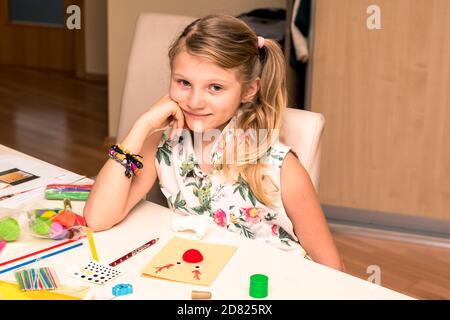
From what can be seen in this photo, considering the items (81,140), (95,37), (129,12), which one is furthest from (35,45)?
(129,12)

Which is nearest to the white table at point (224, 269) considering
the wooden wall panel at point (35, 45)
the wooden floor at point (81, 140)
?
the wooden floor at point (81, 140)

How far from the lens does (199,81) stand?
1592 millimetres

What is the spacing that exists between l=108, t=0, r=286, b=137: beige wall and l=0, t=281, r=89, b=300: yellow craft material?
8.79ft

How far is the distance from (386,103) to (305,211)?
1.45m

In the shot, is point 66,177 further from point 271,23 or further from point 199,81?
point 271,23

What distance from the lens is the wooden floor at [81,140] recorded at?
277 centimetres

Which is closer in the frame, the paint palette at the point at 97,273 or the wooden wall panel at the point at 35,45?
the paint palette at the point at 97,273

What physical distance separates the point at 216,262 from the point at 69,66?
473 centimetres

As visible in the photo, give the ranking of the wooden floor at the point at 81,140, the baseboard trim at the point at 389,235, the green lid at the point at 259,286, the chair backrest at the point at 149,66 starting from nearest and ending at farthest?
the green lid at the point at 259,286
the chair backrest at the point at 149,66
the wooden floor at the point at 81,140
the baseboard trim at the point at 389,235

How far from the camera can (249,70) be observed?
1656 mm

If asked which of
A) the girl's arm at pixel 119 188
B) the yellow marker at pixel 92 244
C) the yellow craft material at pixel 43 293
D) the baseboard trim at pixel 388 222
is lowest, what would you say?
the baseboard trim at pixel 388 222

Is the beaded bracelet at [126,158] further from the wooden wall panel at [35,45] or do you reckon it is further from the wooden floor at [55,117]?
the wooden wall panel at [35,45]

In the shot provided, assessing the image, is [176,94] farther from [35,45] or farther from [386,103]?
[35,45]

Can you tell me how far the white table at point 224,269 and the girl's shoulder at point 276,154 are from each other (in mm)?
210
